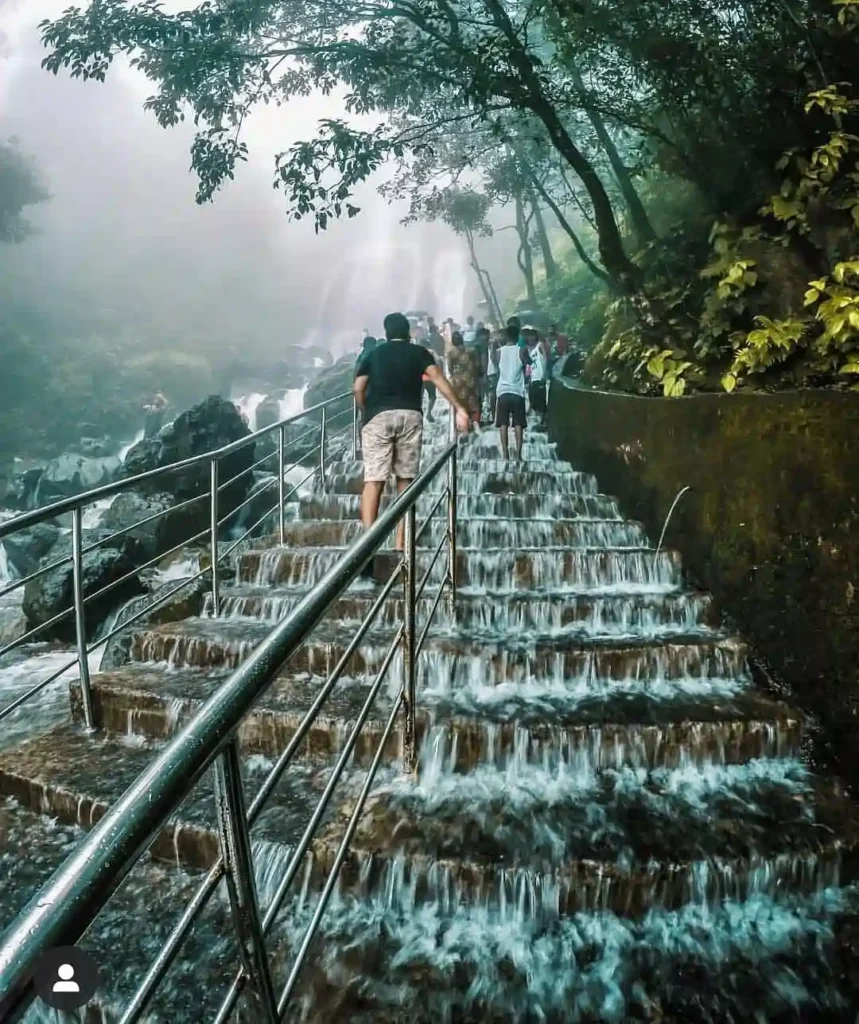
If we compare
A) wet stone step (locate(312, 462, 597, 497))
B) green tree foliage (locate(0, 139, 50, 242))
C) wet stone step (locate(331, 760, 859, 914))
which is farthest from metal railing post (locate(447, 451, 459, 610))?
green tree foliage (locate(0, 139, 50, 242))

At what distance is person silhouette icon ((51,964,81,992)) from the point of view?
584 mm

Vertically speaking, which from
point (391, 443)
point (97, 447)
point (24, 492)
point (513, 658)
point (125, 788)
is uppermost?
point (97, 447)

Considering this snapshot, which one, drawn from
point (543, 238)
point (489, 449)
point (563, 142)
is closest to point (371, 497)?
point (563, 142)

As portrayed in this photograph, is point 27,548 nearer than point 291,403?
Yes

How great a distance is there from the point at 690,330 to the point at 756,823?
15.9 feet

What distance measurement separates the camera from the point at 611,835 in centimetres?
291

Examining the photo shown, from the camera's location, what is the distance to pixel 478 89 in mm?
6723

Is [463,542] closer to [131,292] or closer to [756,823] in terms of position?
[756,823]

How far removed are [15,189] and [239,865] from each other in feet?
113

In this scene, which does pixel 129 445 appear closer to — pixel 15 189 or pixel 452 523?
pixel 15 189

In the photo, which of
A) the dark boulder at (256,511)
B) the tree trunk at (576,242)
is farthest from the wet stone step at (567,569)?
the tree trunk at (576,242)

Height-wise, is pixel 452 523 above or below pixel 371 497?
below

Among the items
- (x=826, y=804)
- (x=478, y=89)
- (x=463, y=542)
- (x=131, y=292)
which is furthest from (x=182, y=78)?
(x=131, y=292)

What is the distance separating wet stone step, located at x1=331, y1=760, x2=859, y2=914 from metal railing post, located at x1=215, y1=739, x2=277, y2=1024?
1.76 metres
